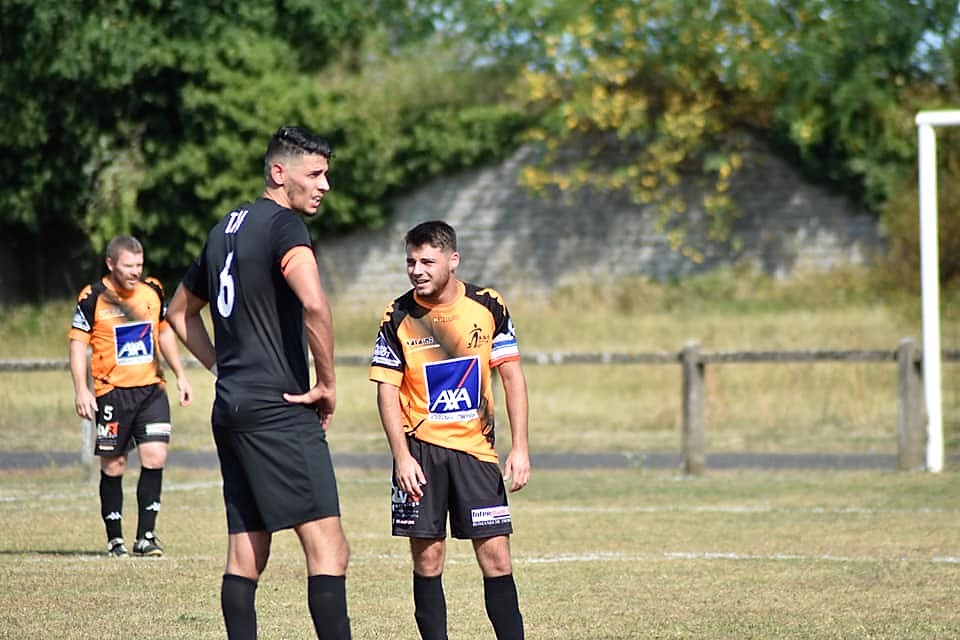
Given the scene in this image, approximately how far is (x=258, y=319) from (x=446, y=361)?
3.43 feet

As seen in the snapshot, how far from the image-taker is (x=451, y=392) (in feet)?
23.4

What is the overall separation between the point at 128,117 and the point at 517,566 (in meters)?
24.8

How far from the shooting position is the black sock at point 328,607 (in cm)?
633

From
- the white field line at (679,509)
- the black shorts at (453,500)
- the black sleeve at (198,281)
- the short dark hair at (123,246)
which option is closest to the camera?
the black sleeve at (198,281)

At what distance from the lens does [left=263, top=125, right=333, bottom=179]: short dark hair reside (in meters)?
6.42

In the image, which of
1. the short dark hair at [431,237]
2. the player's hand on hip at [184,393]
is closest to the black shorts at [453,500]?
the short dark hair at [431,237]

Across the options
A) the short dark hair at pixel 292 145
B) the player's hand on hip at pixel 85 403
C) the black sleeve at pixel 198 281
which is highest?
the short dark hair at pixel 292 145

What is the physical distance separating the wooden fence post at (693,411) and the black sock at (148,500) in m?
7.37

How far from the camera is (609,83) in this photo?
111 ft

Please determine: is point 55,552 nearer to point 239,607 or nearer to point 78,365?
point 78,365

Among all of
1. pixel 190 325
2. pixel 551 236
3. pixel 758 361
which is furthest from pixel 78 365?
pixel 551 236

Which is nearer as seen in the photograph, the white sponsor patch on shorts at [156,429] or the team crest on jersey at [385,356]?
the team crest on jersey at [385,356]

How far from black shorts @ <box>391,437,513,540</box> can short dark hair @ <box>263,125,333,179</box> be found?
138 centimetres

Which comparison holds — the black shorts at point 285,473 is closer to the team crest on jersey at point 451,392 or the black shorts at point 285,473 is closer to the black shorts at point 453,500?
the black shorts at point 453,500
